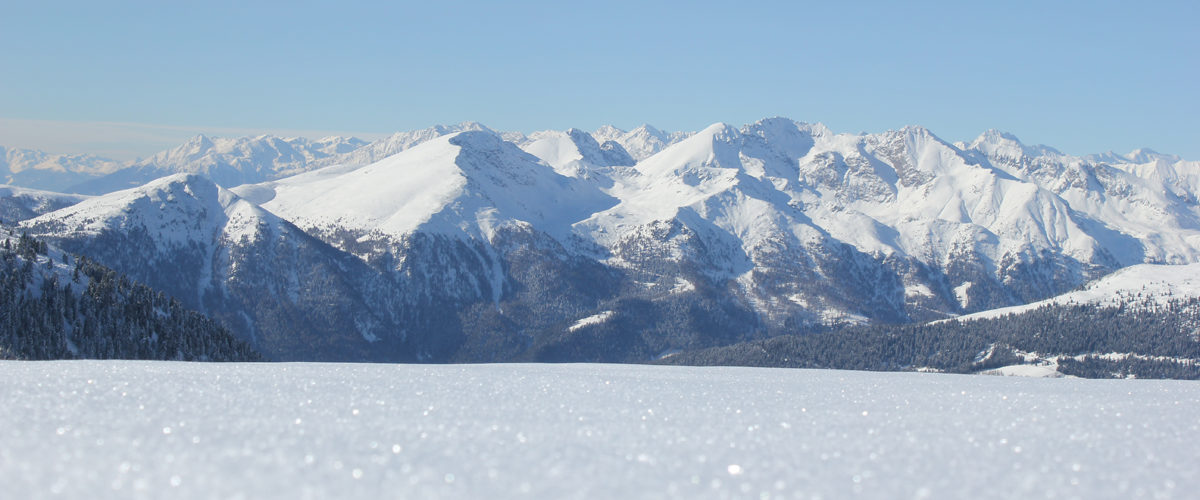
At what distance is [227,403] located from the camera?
21625 millimetres

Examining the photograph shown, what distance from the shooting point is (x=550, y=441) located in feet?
60.5

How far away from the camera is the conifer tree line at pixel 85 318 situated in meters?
113

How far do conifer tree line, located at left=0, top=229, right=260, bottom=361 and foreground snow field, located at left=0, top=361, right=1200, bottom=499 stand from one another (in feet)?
326

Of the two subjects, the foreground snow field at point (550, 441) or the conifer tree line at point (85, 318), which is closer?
the foreground snow field at point (550, 441)

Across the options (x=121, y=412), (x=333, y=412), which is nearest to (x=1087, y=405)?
(x=333, y=412)

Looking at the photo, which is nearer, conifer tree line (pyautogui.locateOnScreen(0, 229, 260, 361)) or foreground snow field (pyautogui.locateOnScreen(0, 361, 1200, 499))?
foreground snow field (pyautogui.locateOnScreen(0, 361, 1200, 499))

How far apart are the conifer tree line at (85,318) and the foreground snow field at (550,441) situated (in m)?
99.3

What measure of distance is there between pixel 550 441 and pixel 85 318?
13590 cm

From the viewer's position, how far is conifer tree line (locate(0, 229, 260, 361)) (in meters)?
113

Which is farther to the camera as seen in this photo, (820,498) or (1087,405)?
(1087,405)

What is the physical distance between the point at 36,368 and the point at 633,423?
74.2 feet

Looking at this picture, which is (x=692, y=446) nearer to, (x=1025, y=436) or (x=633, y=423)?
(x=633, y=423)

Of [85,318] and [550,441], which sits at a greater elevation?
[550,441]

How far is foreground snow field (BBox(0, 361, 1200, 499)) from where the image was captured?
15352mm
